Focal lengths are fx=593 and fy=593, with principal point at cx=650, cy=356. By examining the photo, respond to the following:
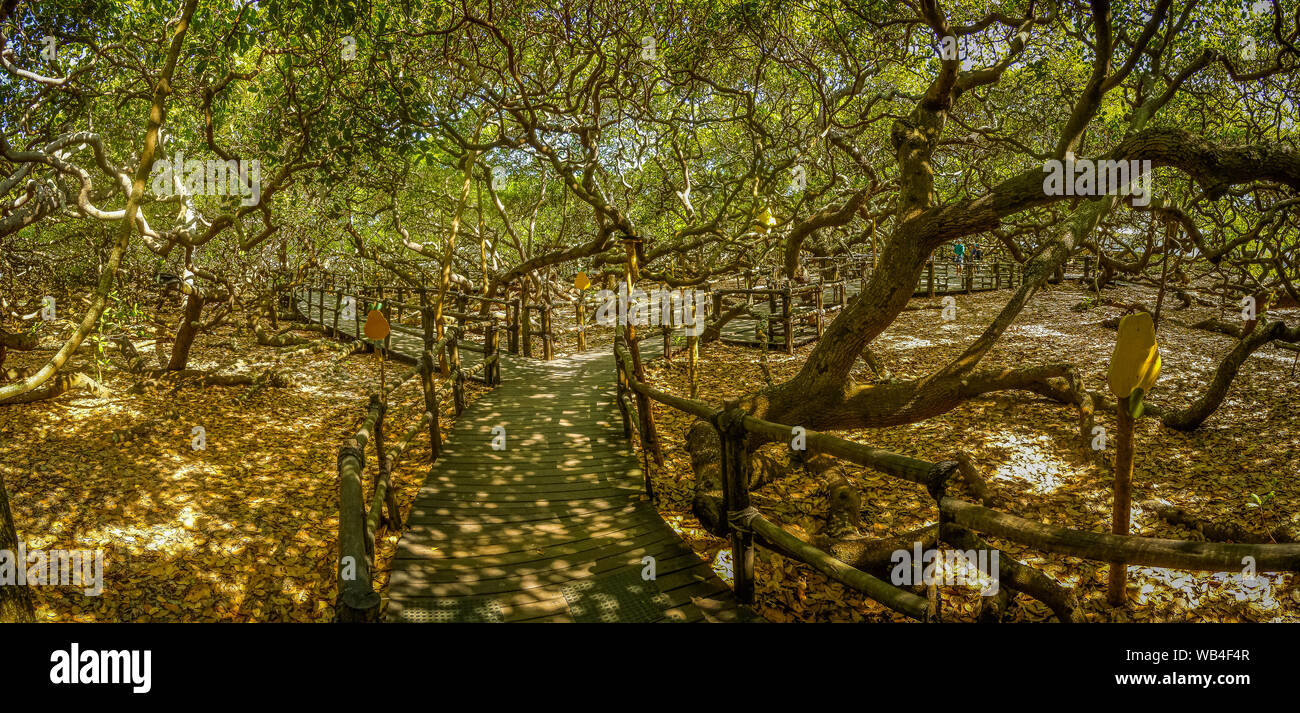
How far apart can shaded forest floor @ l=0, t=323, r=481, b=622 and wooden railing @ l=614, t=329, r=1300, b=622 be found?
291 cm

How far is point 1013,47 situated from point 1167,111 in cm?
998

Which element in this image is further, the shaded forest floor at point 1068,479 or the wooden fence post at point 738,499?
the shaded forest floor at point 1068,479

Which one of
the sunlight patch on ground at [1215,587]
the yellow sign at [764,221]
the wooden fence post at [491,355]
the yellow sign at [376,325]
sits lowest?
the sunlight patch on ground at [1215,587]

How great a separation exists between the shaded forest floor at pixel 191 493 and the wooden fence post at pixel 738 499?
2.81 meters

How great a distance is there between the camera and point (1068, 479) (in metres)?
7.40

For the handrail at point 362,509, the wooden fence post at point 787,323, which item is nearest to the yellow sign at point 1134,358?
the handrail at point 362,509

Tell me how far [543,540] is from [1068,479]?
6.55 m

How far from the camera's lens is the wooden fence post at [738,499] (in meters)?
3.82

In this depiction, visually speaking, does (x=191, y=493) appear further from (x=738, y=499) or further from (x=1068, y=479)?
(x=1068, y=479)

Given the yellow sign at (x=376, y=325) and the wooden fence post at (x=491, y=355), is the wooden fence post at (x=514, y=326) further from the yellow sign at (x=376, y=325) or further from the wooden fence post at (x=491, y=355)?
the yellow sign at (x=376, y=325)

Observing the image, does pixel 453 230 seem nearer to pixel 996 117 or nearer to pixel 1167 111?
pixel 996 117

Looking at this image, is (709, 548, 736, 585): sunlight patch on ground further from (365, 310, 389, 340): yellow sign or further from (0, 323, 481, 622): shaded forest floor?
(365, 310, 389, 340): yellow sign
